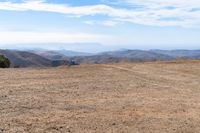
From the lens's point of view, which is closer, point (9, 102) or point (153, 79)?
point (9, 102)

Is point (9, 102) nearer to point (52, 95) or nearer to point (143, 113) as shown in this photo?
point (52, 95)

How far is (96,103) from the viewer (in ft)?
43.9

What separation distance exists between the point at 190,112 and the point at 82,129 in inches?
167

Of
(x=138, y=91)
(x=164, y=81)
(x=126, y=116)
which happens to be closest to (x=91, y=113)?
(x=126, y=116)

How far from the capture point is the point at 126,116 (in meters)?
11.5

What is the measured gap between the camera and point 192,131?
10227 mm

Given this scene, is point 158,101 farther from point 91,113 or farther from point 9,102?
point 9,102

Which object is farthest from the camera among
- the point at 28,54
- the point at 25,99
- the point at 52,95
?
the point at 28,54

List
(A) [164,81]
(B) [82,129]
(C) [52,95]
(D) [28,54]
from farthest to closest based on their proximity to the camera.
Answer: (D) [28,54]
(A) [164,81]
(C) [52,95]
(B) [82,129]

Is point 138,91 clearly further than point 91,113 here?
Yes

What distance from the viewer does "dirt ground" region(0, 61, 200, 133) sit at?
1030cm

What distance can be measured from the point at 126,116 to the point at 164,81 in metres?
9.24

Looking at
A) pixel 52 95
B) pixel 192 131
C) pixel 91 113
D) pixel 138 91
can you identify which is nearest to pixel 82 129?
pixel 91 113

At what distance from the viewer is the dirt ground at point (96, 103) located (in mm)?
10297
